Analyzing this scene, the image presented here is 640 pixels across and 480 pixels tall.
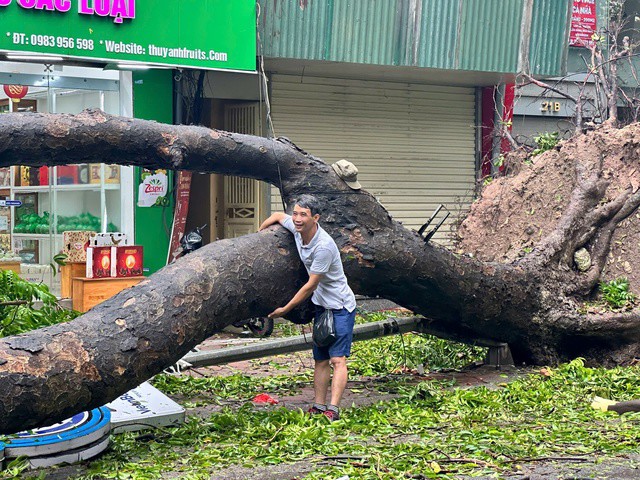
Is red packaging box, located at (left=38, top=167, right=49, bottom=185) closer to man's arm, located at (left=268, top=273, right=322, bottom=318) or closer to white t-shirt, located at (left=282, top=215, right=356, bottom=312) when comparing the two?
white t-shirt, located at (left=282, top=215, right=356, bottom=312)

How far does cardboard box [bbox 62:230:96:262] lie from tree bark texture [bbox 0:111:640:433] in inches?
196

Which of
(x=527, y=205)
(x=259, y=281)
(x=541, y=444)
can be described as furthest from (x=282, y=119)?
(x=541, y=444)

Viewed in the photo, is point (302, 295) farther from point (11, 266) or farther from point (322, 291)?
point (11, 266)

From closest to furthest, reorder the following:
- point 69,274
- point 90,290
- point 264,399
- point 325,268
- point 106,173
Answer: point 325,268, point 264,399, point 90,290, point 69,274, point 106,173

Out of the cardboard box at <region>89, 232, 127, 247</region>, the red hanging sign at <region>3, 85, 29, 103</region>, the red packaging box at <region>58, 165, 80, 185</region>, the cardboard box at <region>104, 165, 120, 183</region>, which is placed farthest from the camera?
the cardboard box at <region>104, 165, 120, 183</region>

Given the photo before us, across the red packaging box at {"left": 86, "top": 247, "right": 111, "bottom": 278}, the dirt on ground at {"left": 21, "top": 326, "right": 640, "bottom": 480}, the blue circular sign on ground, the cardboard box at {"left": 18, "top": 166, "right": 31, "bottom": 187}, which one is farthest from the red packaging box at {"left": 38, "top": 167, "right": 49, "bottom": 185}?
the blue circular sign on ground

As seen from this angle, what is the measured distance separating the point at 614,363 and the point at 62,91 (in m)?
7.63

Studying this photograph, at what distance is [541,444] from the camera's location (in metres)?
6.25

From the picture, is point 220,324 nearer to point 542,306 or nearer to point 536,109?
point 542,306

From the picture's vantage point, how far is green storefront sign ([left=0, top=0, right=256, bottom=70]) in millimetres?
11531

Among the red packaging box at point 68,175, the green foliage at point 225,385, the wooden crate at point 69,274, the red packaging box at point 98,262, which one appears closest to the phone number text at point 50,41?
the red packaging box at point 68,175

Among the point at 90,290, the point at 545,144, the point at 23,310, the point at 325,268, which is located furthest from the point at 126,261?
the point at 545,144

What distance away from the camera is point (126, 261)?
11.9 meters

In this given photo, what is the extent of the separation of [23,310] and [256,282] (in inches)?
78.6
